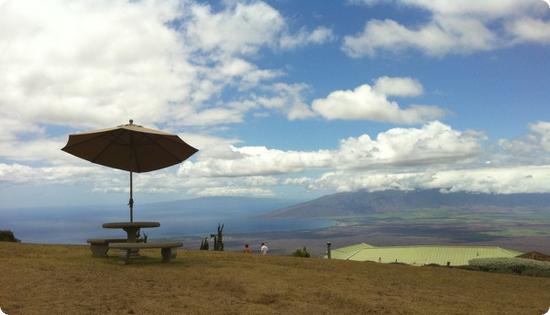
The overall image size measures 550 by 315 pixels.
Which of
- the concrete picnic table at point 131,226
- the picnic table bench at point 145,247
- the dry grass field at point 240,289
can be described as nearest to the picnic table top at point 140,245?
the picnic table bench at point 145,247

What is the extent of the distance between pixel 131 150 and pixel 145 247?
3.51 meters

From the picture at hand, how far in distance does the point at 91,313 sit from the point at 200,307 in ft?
5.79

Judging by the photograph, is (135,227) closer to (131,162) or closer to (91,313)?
(131,162)

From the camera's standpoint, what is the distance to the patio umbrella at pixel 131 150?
46.9 ft

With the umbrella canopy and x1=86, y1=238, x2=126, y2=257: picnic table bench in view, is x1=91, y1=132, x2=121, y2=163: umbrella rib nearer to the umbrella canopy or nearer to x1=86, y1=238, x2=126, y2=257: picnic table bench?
the umbrella canopy

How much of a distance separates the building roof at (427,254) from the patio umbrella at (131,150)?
22.9m

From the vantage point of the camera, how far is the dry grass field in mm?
8414

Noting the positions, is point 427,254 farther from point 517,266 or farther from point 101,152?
point 101,152

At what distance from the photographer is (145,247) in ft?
40.8

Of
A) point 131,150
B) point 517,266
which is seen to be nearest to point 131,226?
point 131,150

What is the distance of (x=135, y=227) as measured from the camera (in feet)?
45.7

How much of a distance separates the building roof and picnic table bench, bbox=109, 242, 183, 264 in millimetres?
23105

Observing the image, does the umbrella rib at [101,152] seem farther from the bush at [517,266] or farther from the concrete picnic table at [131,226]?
the bush at [517,266]

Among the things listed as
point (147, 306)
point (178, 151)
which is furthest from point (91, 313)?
point (178, 151)
